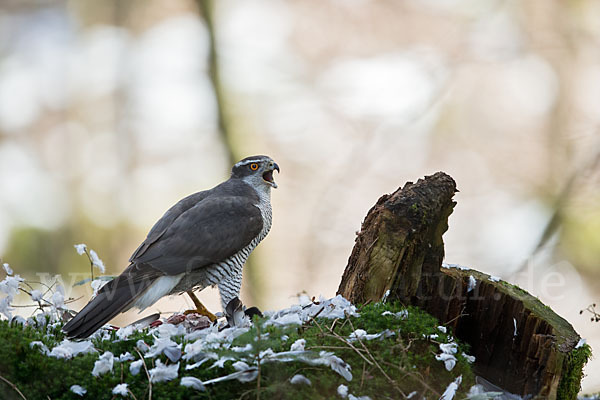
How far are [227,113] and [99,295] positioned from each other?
13.5 ft

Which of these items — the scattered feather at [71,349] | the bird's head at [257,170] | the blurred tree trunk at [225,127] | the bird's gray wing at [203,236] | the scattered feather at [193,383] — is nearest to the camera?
the scattered feather at [193,383]

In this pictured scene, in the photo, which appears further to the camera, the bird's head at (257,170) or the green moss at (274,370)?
the bird's head at (257,170)

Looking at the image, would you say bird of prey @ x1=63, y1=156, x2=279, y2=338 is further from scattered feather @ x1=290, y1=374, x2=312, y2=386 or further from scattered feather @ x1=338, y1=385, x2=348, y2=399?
scattered feather @ x1=338, y1=385, x2=348, y2=399

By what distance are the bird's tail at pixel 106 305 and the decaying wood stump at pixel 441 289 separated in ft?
3.94

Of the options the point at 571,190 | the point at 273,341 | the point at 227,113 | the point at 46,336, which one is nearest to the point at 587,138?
the point at 571,190

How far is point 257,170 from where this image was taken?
4.96 m

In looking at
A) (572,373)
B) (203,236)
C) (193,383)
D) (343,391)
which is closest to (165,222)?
(203,236)

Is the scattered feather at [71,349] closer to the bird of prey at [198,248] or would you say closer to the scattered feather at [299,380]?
the bird of prey at [198,248]

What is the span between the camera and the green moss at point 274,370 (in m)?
2.38

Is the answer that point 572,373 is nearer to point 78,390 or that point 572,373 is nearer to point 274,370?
A: point 274,370

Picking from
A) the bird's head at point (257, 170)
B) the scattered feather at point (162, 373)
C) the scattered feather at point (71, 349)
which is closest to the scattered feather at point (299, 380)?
the scattered feather at point (162, 373)

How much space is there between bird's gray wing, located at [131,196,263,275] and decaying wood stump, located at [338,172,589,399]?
40.4 inches

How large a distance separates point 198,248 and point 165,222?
15.1 inches

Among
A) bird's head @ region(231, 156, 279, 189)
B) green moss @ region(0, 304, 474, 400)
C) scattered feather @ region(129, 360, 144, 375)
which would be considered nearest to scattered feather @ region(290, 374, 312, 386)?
green moss @ region(0, 304, 474, 400)
